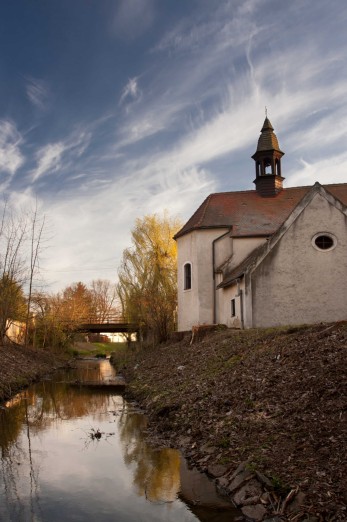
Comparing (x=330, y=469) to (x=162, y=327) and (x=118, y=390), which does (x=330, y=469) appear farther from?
(x=162, y=327)

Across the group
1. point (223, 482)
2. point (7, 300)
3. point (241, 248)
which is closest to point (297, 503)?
point (223, 482)

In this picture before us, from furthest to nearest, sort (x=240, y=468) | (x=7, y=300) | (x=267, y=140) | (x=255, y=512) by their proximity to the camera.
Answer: (x=267, y=140), (x=7, y=300), (x=240, y=468), (x=255, y=512)

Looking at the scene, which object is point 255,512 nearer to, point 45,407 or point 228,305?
point 45,407

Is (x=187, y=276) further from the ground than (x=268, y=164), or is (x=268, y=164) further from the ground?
(x=268, y=164)

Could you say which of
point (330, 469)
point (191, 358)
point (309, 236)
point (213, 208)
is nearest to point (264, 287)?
point (309, 236)

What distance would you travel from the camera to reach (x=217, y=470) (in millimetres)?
7395

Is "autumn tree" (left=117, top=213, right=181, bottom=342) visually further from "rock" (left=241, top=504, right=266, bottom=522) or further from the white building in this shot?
"rock" (left=241, top=504, right=266, bottom=522)

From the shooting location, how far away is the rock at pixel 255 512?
18.9 feet

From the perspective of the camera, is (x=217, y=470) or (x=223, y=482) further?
(x=217, y=470)

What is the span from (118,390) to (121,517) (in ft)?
44.6

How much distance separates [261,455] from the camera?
22.7 ft

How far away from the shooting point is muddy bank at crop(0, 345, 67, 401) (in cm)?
1803

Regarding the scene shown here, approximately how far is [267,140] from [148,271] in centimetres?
1283

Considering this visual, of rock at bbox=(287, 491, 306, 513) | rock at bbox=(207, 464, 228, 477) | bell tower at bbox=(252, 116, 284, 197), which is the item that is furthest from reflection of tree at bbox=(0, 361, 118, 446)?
bell tower at bbox=(252, 116, 284, 197)
